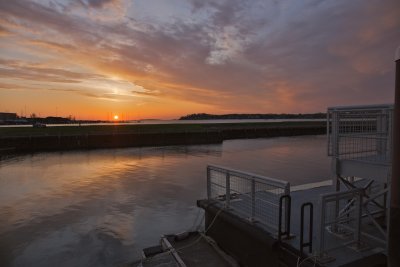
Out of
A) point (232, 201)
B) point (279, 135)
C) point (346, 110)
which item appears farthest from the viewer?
point (279, 135)

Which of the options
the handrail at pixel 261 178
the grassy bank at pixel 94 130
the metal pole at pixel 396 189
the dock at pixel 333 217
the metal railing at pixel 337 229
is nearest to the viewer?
the metal pole at pixel 396 189

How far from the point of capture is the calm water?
32.2 ft

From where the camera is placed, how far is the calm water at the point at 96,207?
9806mm

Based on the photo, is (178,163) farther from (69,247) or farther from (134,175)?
(69,247)

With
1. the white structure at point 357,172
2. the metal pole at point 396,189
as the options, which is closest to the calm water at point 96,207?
the white structure at point 357,172

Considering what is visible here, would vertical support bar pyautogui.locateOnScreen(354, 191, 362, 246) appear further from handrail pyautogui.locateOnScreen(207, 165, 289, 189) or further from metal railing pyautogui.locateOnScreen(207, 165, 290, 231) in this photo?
handrail pyautogui.locateOnScreen(207, 165, 289, 189)

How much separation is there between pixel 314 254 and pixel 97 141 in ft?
154

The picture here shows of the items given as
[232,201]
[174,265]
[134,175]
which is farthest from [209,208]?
[134,175]

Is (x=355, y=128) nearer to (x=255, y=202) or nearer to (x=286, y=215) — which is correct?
(x=286, y=215)

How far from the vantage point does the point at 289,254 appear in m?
5.45

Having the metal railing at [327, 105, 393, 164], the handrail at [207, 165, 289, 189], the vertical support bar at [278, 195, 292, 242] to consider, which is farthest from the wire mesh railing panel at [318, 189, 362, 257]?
the metal railing at [327, 105, 393, 164]

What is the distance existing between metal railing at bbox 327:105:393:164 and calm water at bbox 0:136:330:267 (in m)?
7.08

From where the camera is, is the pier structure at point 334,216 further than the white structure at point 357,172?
No

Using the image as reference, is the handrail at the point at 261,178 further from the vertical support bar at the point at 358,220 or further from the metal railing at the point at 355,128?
the metal railing at the point at 355,128
